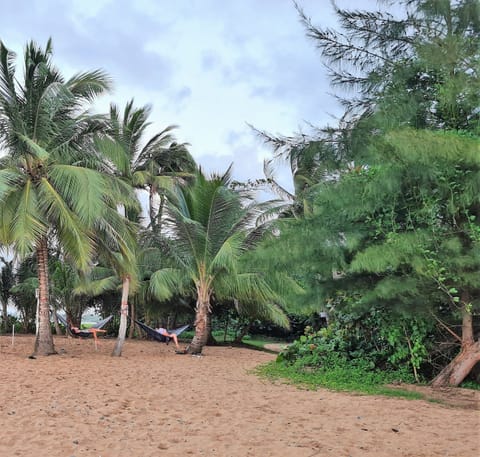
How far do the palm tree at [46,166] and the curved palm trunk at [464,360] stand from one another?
633 cm

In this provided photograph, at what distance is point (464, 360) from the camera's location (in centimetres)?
643

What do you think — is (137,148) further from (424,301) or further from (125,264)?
(424,301)

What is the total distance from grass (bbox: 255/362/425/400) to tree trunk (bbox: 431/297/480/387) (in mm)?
596

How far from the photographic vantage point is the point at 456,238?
5.26 m

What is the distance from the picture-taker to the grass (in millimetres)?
6414

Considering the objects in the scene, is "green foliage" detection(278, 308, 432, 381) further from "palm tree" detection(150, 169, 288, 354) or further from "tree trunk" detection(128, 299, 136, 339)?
"tree trunk" detection(128, 299, 136, 339)

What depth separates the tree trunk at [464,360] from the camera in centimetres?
631

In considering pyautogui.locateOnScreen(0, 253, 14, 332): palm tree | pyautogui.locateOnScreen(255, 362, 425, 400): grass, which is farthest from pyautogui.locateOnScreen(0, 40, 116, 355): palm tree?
pyautogui.locateOnScreen(0, 253, 14, 332): palm tree

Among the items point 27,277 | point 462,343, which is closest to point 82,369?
point 462,343

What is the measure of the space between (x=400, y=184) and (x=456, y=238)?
2.72 feet

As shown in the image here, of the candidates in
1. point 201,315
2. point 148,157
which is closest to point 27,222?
point 201,315

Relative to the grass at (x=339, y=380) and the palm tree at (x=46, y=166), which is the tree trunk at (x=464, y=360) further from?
the palm tree at (x=46, y=166)

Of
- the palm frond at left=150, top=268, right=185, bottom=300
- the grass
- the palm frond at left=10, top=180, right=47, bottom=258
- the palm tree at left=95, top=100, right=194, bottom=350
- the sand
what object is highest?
the palm tree at left=95, top=100, right=194, bottom=350

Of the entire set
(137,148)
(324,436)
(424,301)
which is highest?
(137,148)
